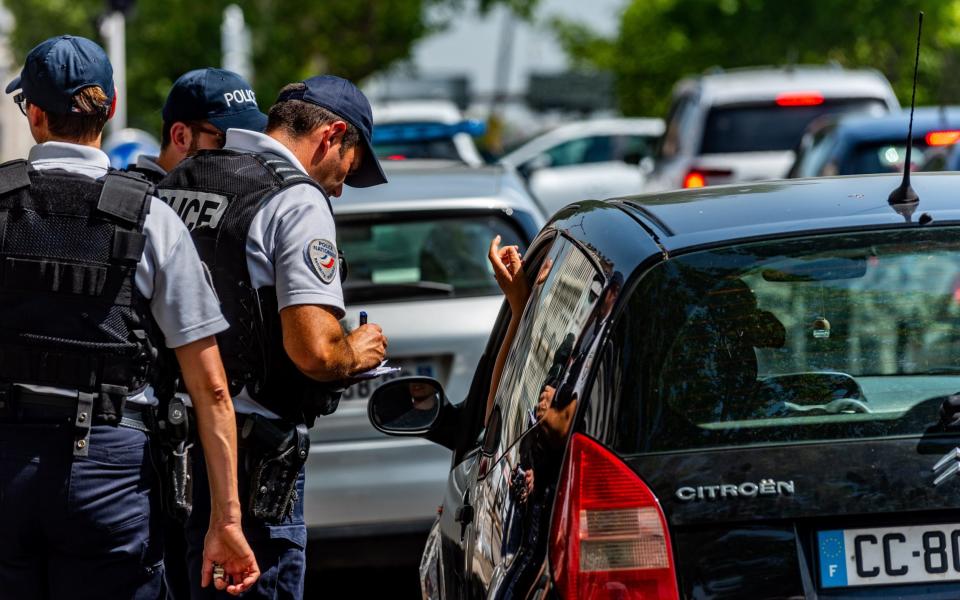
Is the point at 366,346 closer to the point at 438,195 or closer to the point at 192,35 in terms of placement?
the point at 438,195

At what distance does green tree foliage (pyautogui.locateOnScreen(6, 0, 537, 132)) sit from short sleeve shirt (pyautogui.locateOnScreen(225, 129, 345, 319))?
16.8 m

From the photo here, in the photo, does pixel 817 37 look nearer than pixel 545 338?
No

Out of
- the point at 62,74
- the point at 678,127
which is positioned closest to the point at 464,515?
the point at 62,74

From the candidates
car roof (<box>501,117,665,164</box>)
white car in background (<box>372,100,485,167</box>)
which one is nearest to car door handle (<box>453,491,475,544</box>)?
white car in background (<box>372,100,485,167</box>)

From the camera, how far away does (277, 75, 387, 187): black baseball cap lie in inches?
151

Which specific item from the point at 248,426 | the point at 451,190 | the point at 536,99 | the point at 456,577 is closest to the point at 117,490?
the point at 248,426

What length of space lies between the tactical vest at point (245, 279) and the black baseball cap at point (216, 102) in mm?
362

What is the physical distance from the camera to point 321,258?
3.52m

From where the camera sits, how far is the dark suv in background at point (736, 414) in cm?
257

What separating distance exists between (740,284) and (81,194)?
1.33 metres

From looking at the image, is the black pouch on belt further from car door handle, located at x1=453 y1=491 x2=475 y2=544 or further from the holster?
car door handle, located at x1=453 y1=491 x2=475 y2=544

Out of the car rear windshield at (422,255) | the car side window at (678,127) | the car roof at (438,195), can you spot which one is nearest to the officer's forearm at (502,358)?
the car rear windshield at (422,255)

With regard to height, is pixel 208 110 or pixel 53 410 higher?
pixel 208 110

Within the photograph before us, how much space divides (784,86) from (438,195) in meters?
7.72
